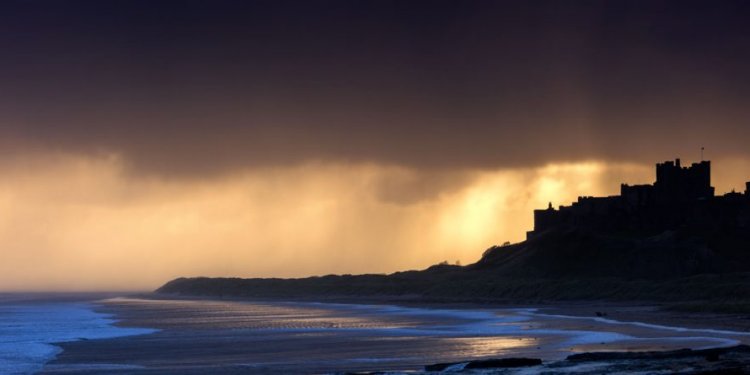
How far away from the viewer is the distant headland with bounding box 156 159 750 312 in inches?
4897

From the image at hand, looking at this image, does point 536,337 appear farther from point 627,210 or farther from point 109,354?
point 627,210

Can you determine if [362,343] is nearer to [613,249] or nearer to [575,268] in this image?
[575,268]

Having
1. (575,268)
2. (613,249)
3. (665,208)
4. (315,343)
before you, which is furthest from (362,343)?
(665,208)

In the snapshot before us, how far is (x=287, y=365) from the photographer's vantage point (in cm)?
3838

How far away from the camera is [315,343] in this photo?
161 ft

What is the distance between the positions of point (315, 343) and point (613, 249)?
94.1 m

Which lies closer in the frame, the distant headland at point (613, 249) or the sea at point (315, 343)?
the sea at point (315, 343)

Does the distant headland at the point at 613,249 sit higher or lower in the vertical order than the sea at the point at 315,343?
higher

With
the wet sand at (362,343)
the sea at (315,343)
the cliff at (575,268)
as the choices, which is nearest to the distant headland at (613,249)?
the cliff at (575,268)

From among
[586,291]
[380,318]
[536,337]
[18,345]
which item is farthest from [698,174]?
[18,345]

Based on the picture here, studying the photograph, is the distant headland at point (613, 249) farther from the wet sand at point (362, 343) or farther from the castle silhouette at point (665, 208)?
the wet sand at point (362, 343)

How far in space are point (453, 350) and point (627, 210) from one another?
111 m

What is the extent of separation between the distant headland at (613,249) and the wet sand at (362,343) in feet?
153

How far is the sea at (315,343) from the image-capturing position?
130 feet
